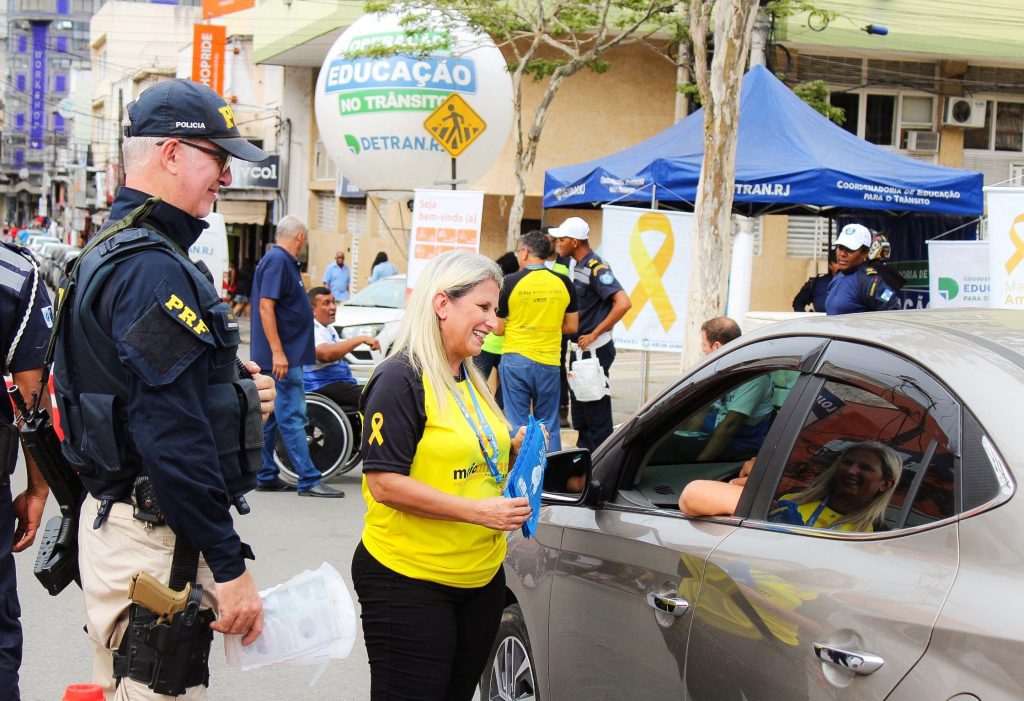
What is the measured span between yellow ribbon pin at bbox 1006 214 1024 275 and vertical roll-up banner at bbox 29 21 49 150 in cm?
8936

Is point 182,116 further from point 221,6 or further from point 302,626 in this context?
point 221,6

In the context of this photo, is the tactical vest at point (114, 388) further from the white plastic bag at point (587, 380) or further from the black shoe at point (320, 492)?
the white plastic bag at point (587, 380)

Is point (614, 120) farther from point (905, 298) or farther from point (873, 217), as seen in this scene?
point (905, 298)

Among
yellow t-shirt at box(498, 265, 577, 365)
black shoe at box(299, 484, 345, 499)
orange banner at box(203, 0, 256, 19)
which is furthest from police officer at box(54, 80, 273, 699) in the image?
orange banner at box(203, 0, 256, 19)

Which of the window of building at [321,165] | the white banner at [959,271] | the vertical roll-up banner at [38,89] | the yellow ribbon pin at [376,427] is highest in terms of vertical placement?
the vertical roll-up banner at [38,89]

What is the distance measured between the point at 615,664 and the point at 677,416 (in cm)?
80

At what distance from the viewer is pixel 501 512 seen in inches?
129

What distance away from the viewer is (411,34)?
15.6 m

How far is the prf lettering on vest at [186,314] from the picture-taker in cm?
277

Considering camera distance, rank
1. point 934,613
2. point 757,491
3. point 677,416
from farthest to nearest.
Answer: point 677,416
point 757,491
point 934,613

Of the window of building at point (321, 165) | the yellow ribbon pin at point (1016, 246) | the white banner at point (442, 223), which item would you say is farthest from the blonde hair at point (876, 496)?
the window of building at point (321, 165)

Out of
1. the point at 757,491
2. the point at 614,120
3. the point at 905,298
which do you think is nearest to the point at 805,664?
the point at 757,491

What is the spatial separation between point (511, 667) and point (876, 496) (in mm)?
1738

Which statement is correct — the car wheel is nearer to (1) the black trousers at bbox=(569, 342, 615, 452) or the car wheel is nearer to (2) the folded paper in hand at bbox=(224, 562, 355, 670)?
(2) the folded paper in hand at bbox=(224, 562, 355, 670)
